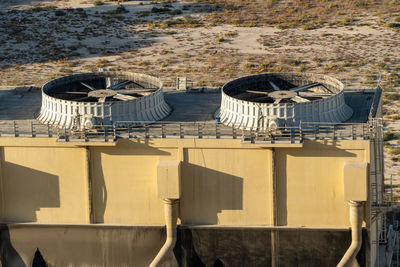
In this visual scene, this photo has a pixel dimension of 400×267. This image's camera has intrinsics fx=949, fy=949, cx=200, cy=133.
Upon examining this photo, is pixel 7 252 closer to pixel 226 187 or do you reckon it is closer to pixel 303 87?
pixel 226 187

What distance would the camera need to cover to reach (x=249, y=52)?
9288 centimetres

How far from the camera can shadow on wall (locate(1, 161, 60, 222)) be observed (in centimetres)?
4156

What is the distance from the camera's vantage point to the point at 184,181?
40.6 meters

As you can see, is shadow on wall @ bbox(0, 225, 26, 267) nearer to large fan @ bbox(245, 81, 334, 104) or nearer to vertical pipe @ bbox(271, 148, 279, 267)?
vertical pipe @ bbox(271, 148, 279, 267)

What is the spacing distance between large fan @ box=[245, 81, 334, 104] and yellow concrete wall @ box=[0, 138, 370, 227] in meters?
4.20

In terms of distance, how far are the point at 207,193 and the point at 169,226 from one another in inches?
84.7

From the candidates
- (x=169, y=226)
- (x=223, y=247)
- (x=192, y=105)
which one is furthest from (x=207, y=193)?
(x=192, y=105)

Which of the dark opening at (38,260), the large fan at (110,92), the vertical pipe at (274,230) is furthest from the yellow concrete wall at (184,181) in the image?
the large fan at (110,92)

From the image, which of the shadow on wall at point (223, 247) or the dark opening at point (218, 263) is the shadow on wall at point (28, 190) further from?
the dark opening at point (218, 263)

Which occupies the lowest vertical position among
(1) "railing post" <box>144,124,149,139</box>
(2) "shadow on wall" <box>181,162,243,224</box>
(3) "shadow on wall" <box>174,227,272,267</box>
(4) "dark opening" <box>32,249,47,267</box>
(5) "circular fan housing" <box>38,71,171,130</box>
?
(4) "dark opening" <box>32,249,47,267</box>

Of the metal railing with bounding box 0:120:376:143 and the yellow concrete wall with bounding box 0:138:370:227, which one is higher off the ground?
the metal railing with bounding box 0:120:376:143

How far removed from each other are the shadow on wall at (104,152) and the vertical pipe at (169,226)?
2.14 m

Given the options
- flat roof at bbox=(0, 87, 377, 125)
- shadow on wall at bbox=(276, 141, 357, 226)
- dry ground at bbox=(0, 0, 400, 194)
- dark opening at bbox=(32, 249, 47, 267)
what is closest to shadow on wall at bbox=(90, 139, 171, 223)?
dark opening at bbox=(32, 249, 47, 267)

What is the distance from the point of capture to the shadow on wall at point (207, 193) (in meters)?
40.4
